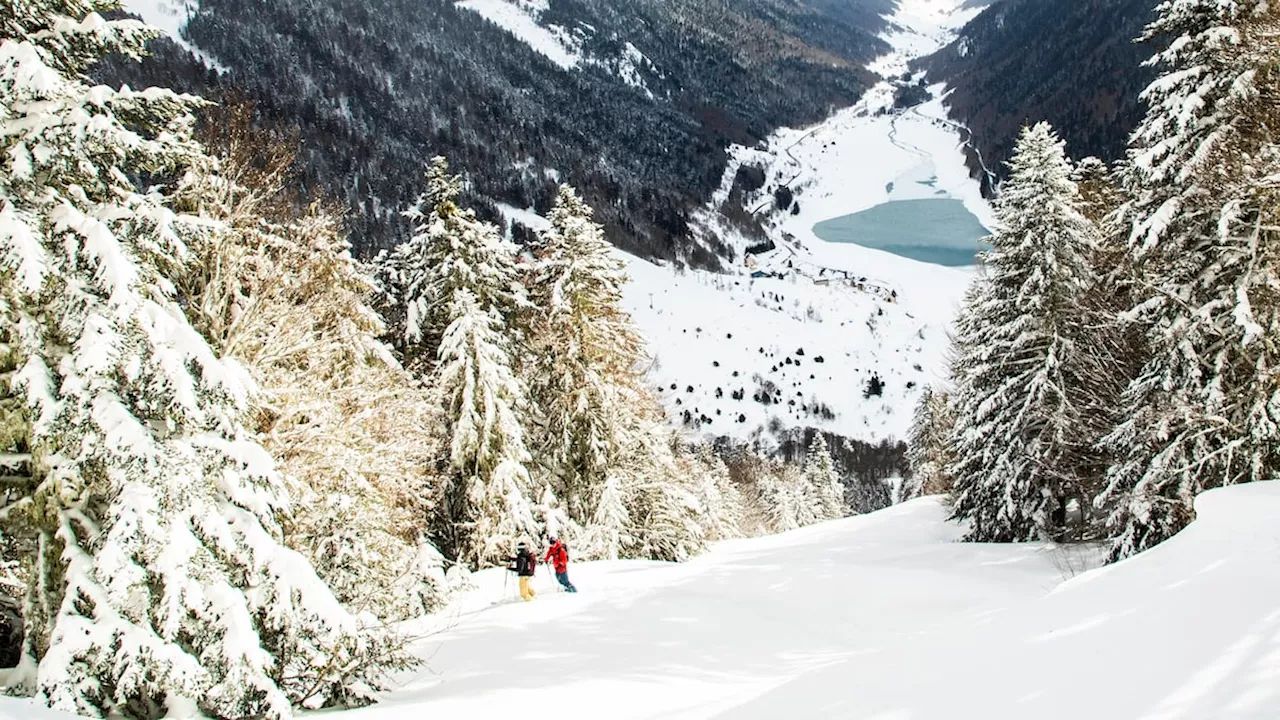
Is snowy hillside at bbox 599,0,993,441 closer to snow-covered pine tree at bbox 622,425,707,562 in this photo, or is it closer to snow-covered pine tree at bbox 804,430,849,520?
snow-covered pine tree at bbox 804,430,849,520

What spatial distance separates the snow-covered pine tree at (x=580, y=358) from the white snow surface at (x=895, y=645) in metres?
6.47

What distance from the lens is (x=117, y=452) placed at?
611 cm

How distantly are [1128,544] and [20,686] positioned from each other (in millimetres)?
17041

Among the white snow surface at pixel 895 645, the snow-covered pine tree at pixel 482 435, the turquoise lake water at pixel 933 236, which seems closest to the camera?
the white snow surface at pixel 895 645

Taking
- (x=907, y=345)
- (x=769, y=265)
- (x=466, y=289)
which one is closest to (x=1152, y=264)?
(x=466, y=289)

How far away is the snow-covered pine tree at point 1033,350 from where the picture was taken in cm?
2016

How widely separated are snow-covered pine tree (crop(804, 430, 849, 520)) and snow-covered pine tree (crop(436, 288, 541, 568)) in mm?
52241

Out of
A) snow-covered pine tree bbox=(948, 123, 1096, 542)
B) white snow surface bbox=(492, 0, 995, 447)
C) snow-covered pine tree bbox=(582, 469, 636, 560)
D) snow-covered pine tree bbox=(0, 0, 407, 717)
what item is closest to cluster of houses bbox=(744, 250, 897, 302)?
white snow surface bbox=(492, 0, 995, 447)

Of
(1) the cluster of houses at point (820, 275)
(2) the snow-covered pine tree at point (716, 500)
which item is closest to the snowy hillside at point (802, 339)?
(1) the cluster of houses at point (820, 275)

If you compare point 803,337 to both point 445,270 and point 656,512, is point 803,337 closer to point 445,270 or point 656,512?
point 656,512

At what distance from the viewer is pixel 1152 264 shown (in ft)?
50.3

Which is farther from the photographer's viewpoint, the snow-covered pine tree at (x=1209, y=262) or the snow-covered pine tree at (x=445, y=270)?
the snow-covered pine tree at (x=445, y=270)

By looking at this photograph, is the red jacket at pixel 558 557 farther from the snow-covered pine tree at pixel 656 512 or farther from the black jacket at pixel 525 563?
the snow-covered pine tree at pixel 656 512

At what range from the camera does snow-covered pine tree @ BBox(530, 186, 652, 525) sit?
2278cm
